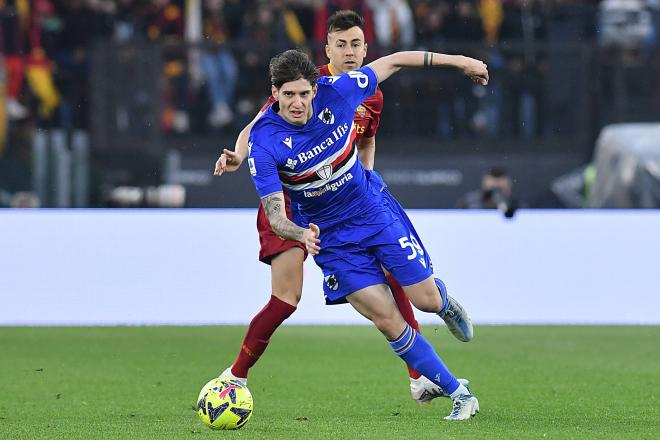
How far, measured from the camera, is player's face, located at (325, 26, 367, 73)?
26.6 ft

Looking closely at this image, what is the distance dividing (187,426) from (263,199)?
1236mm

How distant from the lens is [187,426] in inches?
282

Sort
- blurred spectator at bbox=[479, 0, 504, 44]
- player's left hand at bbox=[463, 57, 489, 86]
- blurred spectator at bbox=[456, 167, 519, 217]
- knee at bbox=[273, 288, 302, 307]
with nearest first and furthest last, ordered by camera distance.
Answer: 1. player's left hand at bbox=[463, 57, 489, 86]
2. knee at bbox=[273, 288, 302, 307]
3. blurred spectator at bbox=[456, 167, 519, 217]
4. blurred spectator at bbox=[479, 0, 504, 44]

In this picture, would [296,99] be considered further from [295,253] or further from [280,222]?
[295,253]

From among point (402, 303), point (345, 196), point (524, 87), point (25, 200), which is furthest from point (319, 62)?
point (345, 196)

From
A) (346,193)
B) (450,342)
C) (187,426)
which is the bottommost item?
(450,342)

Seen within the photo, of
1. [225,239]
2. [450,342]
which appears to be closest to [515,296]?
[450,342]

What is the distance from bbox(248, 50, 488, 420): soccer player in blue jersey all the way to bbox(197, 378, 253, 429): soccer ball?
797 millimetres

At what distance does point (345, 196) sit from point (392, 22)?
10.3 metres

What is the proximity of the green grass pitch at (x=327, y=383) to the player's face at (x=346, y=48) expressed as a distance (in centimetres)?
198

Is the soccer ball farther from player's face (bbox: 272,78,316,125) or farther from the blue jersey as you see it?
player's face (bbox: 272,78,316,125)

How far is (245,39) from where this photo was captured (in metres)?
17.3

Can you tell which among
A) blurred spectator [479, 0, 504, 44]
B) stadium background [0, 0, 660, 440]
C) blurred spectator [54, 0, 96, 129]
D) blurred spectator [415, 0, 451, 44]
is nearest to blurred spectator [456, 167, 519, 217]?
stadium background [0, 0, 660, 440]

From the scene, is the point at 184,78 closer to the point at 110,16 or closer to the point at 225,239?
the point at 110,16
